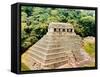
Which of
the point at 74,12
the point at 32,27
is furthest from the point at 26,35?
the point at 74,12

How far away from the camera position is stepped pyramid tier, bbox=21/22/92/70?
7.63ft

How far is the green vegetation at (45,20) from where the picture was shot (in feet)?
7.50

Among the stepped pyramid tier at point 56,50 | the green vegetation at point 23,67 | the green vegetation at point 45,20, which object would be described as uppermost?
the green vegetation at point 45,20

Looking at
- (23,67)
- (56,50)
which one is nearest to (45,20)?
(56,50)

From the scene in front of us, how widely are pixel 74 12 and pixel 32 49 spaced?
53cm

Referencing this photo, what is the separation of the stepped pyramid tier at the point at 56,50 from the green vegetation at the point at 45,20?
44mm

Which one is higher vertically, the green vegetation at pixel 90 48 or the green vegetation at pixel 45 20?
the green vegetation at pixel 45 20

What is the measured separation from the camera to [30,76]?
2.36m

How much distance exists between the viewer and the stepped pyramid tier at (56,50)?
233 cm

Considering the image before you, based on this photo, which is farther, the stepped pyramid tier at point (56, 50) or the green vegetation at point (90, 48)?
the green vegetation at point (90, 48)

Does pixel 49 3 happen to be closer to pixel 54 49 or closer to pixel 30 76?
pixel 54 49

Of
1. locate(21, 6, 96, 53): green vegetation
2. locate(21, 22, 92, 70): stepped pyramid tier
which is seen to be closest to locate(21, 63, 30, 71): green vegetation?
locate(21, 22, 92, 70): stepped pyramid tier

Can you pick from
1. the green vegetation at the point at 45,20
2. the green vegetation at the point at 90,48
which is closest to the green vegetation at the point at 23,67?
the green vegetation at the point at 45,20

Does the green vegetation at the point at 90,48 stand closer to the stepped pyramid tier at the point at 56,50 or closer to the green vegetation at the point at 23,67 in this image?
the stepped pyramid tier at the point at 56,50
